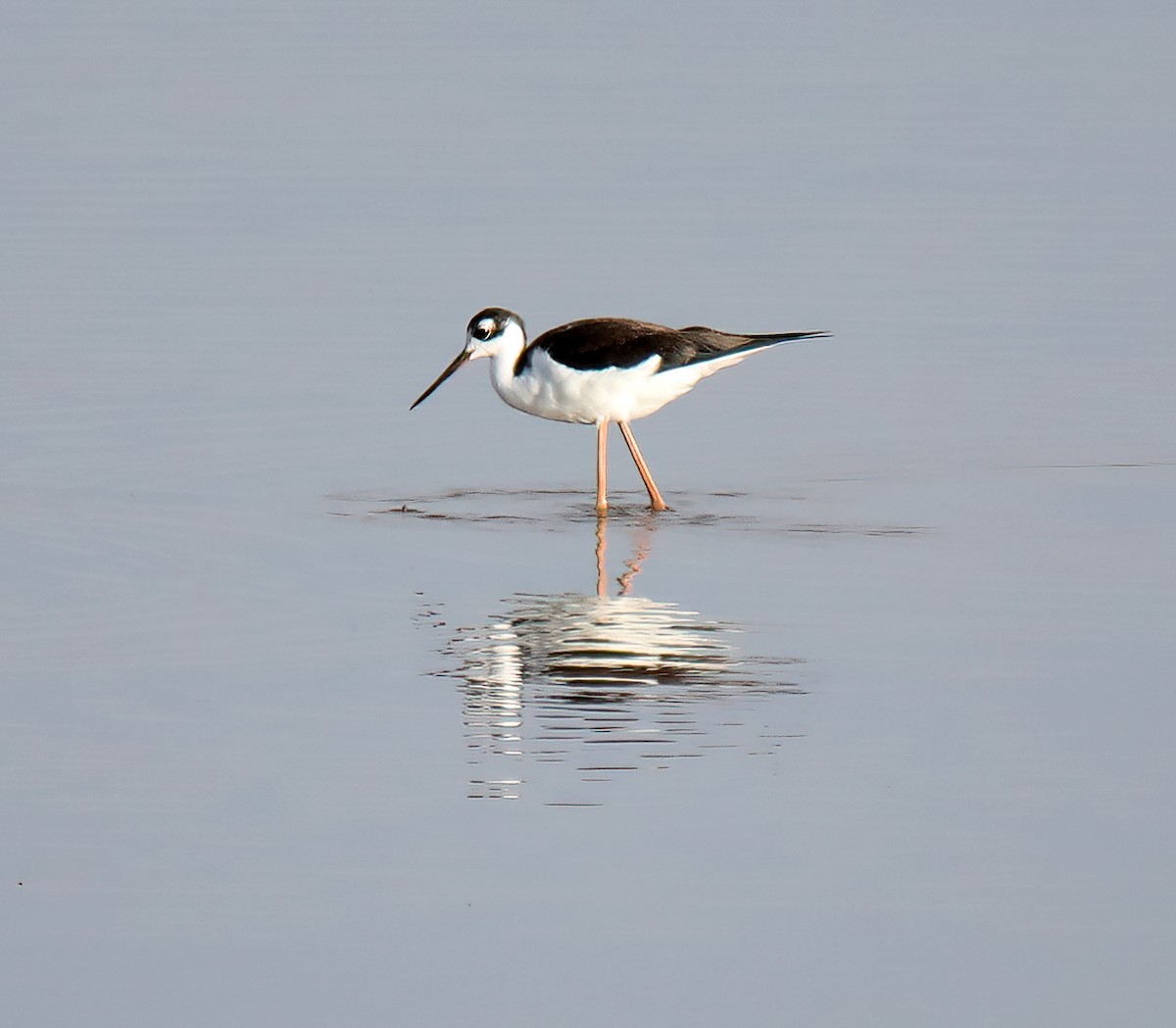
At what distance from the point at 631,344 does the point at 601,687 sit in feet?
13.1

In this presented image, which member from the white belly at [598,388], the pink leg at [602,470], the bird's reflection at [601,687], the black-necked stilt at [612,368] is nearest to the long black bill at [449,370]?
the black-necked stilt at [612,368]

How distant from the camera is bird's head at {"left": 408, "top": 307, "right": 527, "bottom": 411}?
498 inches

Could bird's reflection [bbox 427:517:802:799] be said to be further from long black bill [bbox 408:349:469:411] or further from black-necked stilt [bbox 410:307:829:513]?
long black bill [bbox 408:349:469:411]

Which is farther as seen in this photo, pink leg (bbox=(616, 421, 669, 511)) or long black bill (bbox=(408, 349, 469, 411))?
long black bill (bbox=(408, 349, 469, 411))

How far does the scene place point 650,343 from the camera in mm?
12234

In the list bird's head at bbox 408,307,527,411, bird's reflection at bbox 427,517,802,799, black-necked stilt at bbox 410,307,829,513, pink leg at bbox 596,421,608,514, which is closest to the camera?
bird's reflection at bbox 427,517,802,799

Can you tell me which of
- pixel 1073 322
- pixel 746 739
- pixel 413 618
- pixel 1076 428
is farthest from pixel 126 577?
pixel 1073 322

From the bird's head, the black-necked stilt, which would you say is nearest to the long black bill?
the bird's head

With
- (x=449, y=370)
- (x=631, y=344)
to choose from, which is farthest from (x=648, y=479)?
(x=449, y=370)

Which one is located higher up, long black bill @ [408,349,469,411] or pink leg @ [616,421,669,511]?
long black bill @ [408,349,469,411]

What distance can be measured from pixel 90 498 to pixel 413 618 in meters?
2.70

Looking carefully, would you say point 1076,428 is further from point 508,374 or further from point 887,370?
point 508,374

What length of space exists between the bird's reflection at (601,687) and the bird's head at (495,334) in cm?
283

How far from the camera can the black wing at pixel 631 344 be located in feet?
39.8
